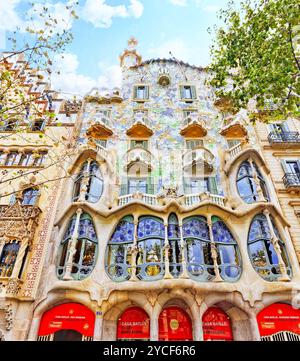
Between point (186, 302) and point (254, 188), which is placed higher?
point (254, 188)

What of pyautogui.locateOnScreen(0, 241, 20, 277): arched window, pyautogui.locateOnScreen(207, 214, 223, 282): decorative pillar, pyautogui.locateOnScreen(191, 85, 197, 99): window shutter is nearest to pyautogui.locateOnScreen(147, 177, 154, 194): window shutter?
pyautogui.locateOnScreen(207, 214, 223, 282): decorative pillar

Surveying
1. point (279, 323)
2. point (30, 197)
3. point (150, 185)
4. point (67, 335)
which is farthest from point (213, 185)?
point (30, 197)

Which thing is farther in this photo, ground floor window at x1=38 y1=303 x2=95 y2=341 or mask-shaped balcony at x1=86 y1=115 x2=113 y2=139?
mask-shaped balcony at x1=86 y1=115 x2=113 y2=139

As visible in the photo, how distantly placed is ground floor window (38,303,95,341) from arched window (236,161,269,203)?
32.8 feet

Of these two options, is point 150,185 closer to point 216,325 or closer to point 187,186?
point 187,186

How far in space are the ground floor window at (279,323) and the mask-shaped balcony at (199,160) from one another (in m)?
8.08

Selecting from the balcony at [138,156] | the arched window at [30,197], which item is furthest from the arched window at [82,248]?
the balcony at [138,156]

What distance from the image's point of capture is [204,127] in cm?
1733

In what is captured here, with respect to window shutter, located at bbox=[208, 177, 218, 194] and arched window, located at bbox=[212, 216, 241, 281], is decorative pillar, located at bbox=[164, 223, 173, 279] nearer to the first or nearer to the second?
arched window, located at bbox=[212, 216, 241, 281]

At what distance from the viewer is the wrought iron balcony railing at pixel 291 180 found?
46.8 ft

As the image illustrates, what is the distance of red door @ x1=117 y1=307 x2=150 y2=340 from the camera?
430 inches

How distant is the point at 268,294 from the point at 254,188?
548 centimetres

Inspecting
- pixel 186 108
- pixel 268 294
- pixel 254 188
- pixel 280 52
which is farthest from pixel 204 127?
pixel 268 294
